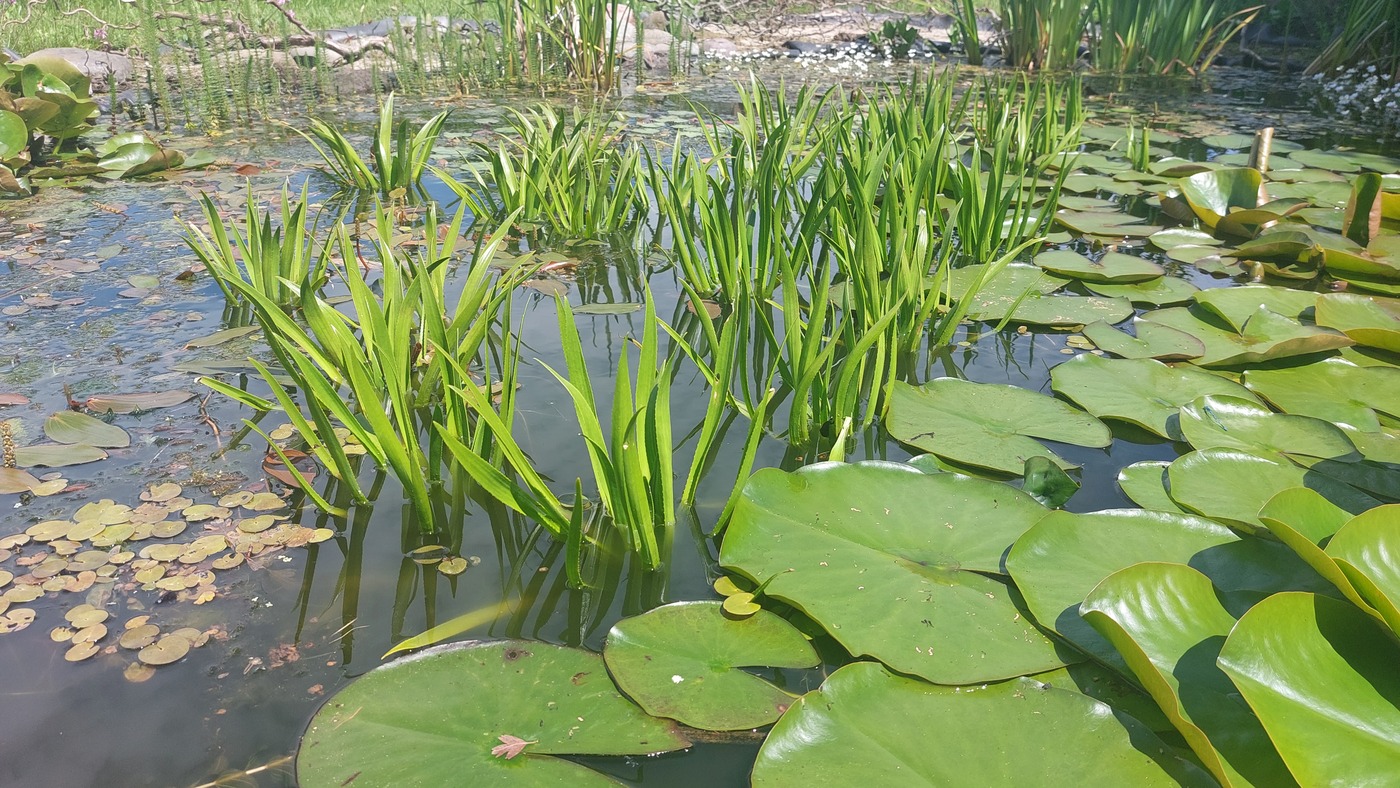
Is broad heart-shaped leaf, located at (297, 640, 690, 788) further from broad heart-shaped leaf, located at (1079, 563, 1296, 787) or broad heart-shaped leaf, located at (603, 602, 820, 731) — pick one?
broad heart-shaped leaf, located at (1079, 563, 1296, 787)

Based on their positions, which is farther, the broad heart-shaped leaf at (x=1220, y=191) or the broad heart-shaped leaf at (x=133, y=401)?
the broad heart-shaped leaf at (x=1220, y=191)

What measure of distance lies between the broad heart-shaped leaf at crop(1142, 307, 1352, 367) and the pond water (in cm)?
29

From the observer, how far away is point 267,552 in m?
1.39

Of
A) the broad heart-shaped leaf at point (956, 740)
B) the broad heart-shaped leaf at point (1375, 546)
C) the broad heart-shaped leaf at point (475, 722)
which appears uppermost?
the broad heart-shaped leaf at point (1375, 546)

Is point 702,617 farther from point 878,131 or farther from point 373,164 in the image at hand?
point 373,164

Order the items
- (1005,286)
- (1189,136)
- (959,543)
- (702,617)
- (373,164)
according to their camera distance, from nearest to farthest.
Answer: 1. (702,617)
2. (959,543)
3. (1005,286)
4. (373,164)
5. (1189,136)

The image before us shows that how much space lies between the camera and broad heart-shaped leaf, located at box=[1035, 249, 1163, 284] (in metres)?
2.50

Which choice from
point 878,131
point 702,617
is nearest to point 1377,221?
point 878,131

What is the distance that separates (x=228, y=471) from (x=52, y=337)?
945 millimetres

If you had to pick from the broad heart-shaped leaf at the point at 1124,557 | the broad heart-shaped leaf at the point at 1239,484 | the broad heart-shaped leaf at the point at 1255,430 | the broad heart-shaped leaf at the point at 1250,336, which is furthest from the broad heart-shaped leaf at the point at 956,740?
the broad heart-shaped leaf at the point at 1250,336

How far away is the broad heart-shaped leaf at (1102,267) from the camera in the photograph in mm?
2504

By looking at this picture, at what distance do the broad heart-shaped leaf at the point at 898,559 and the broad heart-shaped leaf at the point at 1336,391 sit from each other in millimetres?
812

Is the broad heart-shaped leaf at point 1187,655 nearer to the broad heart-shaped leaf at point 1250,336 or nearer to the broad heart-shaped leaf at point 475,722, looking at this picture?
the broad heart-shaped leaf at point 475,722

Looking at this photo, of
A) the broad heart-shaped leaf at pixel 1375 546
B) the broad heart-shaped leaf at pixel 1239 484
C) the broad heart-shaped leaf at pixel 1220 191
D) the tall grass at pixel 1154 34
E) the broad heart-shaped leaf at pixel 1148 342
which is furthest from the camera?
the tall grass at pixel 1154 34
